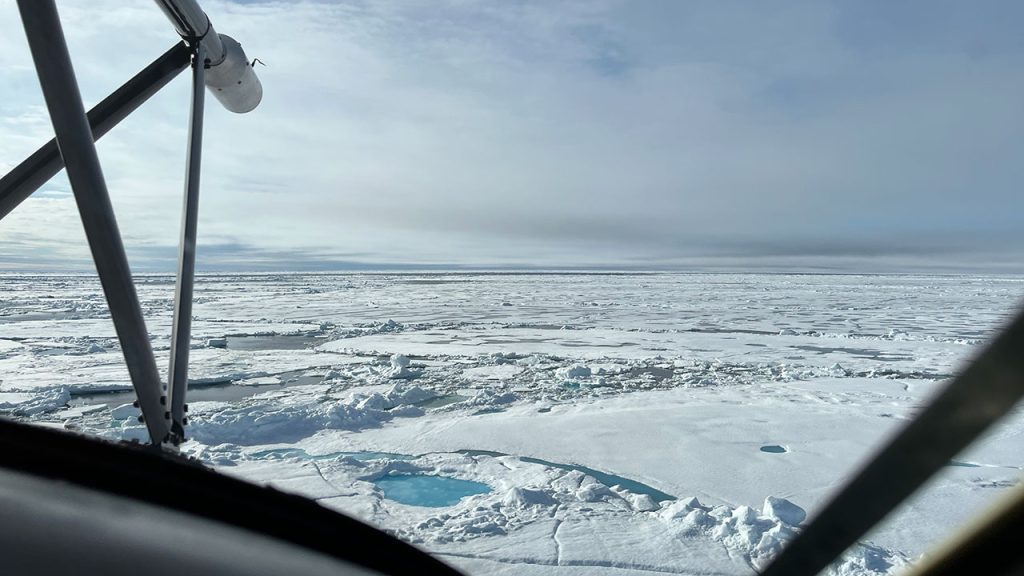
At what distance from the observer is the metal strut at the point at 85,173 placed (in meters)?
1.45

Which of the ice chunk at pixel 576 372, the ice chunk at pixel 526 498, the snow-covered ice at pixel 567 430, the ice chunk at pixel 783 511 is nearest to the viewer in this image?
the snow-covered ice at pixel 567 430

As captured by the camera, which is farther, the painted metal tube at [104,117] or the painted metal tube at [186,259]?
the painted metal tube at [186,259]

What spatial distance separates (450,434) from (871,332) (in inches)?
524

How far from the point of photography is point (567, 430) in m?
5.77

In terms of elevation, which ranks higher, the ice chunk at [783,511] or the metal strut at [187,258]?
the metal strut at [187,258]

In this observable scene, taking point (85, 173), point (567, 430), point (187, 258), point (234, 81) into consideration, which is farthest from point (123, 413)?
point (85, 173)

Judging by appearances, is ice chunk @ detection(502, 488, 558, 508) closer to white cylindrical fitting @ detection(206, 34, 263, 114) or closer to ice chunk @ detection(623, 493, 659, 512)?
ice chunk @ detection(623, 493, 659, 512)

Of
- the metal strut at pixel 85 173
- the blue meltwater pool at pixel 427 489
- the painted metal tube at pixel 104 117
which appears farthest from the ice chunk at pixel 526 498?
the painted metal tube at pixel 104 117

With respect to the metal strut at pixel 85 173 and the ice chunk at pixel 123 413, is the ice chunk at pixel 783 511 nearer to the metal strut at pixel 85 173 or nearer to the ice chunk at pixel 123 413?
the metal strut at pixel 85 173

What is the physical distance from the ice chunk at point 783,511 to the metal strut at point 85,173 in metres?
3.51

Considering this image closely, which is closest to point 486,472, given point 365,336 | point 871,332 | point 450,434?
point 450,434

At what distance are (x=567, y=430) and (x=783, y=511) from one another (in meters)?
2.33

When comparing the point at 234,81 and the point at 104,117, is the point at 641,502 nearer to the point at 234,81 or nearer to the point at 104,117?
the point at 234,81

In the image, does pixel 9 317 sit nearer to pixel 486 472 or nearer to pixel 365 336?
pixel 365 336
